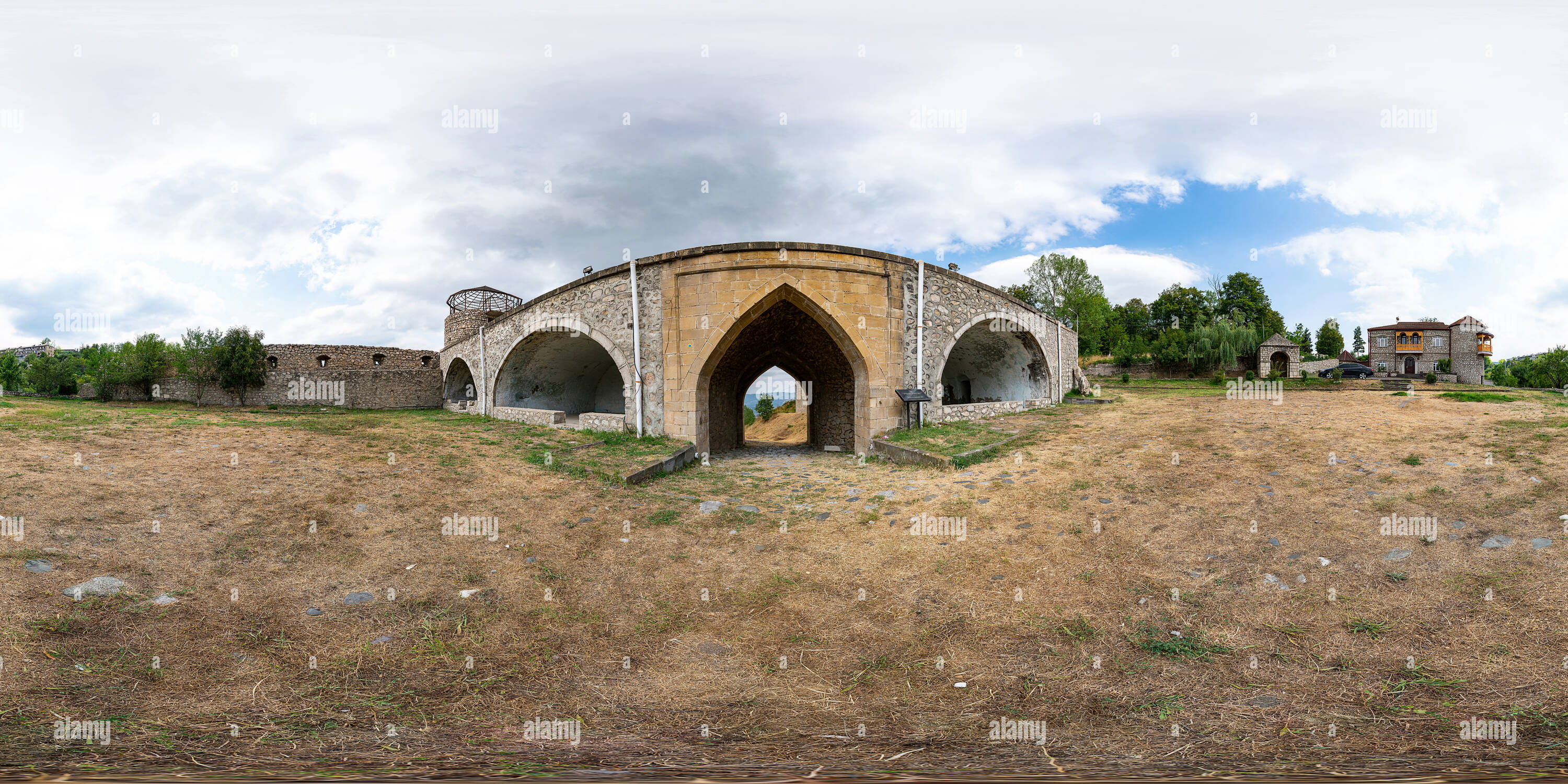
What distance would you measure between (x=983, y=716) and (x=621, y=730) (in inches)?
93.8

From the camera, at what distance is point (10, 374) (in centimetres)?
3734

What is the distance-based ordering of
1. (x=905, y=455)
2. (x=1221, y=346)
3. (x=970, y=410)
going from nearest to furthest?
(x=905, y=455) → (x=970, y=410) → (x=1221, y=346)

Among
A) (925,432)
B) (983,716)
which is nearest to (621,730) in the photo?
(983,716)

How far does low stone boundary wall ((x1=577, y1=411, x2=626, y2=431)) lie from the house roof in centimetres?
7110

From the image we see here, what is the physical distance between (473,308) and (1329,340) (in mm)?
69556

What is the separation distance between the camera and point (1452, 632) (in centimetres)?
463

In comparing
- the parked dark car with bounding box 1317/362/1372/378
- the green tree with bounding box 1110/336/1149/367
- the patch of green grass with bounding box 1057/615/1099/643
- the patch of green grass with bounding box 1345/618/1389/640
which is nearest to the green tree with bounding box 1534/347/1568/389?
the parked dark car with bounding box 1317/362/1372/378

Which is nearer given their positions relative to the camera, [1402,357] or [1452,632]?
[1452,632]

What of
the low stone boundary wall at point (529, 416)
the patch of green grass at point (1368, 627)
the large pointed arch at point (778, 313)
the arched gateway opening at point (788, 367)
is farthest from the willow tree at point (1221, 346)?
the patch of green grass at point (1368, 627)

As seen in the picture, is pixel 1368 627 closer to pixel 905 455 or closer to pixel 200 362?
pixel 905 455

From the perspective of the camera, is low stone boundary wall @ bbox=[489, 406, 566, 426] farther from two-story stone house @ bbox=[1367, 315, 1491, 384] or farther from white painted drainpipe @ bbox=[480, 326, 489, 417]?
two-story stone house @ bbox=[1367, 315, 1491, 384]

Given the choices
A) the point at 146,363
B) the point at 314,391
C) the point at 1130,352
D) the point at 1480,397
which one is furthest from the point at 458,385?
the point at 1130,352

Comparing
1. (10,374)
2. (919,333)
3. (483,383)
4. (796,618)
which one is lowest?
(796,618)

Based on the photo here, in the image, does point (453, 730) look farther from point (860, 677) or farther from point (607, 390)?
point (607, 390)
